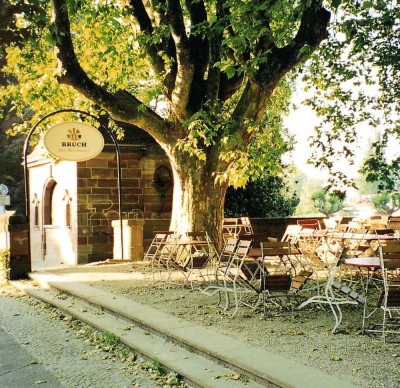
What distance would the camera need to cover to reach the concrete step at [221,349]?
4.75 m

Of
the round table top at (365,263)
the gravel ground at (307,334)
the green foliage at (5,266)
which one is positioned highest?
the round table top at (365,263)

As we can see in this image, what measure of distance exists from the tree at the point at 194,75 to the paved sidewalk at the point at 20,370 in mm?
5071

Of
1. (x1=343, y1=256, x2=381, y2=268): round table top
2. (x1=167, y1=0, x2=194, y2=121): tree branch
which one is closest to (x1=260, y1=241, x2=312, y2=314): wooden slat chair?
(x1=343, y1=256, x2=381, y2=268): round table top

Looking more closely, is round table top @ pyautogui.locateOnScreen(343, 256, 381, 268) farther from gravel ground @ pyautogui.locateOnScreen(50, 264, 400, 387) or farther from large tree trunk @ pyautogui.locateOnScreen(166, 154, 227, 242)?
large tree trunk @ pyautogui.locateOnScreen(166, 154, 227, 242)

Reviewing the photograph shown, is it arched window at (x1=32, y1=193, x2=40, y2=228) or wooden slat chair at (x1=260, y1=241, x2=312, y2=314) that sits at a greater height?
arched window at (x1=32, y1=193, x2=40, y2=228)

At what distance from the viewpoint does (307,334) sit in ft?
21.0

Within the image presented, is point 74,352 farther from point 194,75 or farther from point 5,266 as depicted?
point 194,75

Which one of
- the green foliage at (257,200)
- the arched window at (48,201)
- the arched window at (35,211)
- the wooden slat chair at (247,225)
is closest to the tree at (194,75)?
the wooden slat chair at (247,225)

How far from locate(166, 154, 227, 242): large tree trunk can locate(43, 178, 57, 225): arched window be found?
31.0ft

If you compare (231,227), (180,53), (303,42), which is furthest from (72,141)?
(231,227)

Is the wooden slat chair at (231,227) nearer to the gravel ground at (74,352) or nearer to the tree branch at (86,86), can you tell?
the tree branch at (86,86)

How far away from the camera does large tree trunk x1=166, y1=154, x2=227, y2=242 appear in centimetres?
1221

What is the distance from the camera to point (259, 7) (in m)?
8.77

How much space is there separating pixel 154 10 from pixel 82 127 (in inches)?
125
